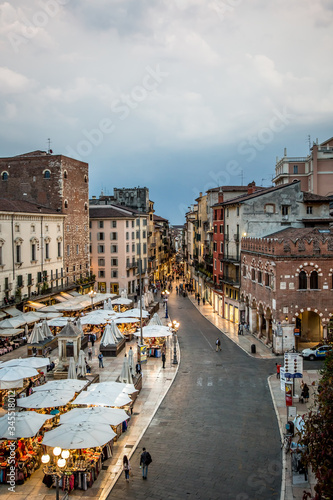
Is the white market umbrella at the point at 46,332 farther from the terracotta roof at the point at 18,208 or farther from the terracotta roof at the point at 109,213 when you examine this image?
the terracotta roof at the point at 109,213

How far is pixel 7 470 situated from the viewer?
55.5 ft

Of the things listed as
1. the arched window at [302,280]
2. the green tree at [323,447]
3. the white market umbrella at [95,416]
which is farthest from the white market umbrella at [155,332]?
the green tree at [323,447]

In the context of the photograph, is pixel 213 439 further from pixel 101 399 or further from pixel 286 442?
pixel 101 399

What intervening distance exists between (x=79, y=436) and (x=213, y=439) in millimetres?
7266

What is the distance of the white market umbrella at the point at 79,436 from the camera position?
15781 millimetres

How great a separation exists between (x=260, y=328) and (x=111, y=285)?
37.6m

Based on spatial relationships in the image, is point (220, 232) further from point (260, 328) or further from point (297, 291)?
point (297, 291)

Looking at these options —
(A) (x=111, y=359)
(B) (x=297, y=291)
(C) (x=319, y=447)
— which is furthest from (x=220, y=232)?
(C) (x=319, y=447)

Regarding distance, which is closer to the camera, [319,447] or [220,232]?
[319,447]

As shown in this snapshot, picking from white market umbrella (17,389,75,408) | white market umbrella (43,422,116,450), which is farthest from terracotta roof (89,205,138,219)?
white market umbrella (43,422,116,450)

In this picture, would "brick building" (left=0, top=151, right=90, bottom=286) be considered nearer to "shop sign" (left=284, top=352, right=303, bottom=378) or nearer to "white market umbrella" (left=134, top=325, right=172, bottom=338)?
"white market umbrella" (left=134, top=325, right=172, bottom=338)

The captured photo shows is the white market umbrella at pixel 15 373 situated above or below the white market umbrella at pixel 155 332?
above

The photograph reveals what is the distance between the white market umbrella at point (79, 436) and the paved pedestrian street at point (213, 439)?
2071 millimetres

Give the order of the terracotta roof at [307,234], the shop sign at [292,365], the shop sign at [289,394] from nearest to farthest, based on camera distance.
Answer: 1. the shop sign at [289,394]
2. the shop sign at [292,365]
3. the terracotta roof at [307,234]
